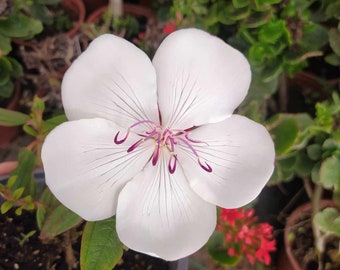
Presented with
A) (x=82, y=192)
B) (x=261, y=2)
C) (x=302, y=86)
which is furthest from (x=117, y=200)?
(x=302, y=86)

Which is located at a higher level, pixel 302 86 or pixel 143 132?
pixel 143 132

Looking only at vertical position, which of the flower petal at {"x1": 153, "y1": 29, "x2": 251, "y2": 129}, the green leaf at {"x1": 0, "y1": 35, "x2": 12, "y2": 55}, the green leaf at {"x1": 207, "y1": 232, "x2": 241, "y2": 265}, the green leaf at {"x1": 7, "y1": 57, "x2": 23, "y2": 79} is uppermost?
the flower petal at {"x1": 153, "y1": 29, "x2": 251, "y2": 129}

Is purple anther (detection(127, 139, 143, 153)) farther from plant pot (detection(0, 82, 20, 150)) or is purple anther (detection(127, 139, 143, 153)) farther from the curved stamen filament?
plant pot (detection(0, 82, 20, 150))

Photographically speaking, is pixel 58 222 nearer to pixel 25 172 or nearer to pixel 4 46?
pixel 25 172

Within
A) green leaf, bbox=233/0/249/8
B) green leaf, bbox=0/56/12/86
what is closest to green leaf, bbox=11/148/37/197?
green leaf, bbox=0/56/12/86

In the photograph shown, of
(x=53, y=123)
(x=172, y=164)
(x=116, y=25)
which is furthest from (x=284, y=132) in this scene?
(x=116, y=25)

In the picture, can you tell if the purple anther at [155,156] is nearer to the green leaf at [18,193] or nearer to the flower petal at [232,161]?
the flower petal at [232,161]

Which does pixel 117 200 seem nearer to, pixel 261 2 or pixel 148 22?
pixel 261 2
